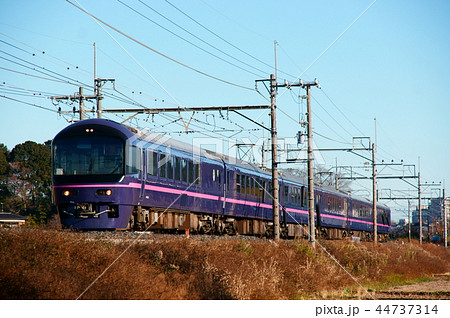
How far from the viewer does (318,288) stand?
67.2 feet

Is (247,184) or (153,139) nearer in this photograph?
(153,139)

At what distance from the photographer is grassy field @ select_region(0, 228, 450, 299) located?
1206cm

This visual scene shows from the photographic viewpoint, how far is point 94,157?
19.8m

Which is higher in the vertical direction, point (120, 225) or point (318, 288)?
point (120, 225)

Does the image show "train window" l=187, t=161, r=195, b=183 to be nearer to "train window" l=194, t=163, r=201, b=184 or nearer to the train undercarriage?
"train window" l=194, t=163, r=201, b=184

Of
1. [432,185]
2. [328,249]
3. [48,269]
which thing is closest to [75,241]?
[48,269]

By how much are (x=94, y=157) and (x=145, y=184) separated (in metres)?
2.02

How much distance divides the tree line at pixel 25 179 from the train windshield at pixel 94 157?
1361 inches

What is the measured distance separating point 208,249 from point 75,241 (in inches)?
184

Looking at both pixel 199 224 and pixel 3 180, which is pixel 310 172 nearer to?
pixel 199 224

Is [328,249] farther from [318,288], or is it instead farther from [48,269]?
[48,269]

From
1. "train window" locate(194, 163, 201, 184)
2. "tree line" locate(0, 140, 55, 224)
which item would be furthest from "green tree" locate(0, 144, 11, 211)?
"train window" locate(194, 163, 201, 184)

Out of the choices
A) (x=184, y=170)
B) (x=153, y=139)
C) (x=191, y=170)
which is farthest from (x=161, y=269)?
(x=191, y=170)

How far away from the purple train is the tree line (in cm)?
2705
